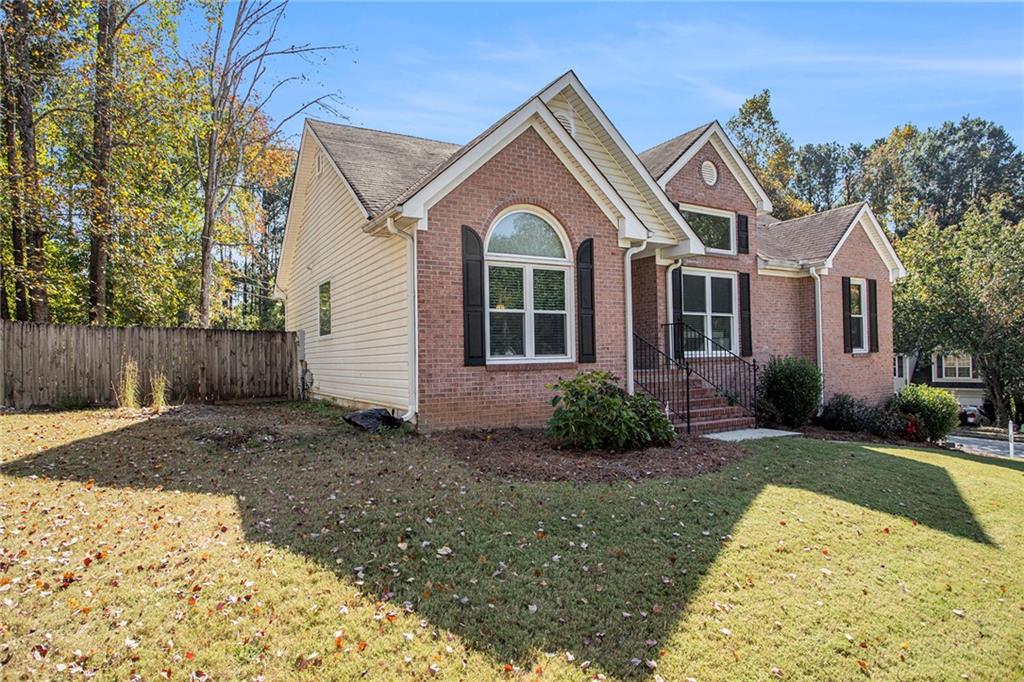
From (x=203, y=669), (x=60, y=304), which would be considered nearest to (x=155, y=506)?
(x=203, y=669)

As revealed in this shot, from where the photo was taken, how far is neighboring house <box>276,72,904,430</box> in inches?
358

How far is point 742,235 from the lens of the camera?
14.3 meters

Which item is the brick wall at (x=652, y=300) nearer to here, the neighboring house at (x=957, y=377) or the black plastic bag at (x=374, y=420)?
the black plastic bag at (x=374, y=420)

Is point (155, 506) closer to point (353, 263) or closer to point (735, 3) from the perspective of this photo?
point (353, 263)

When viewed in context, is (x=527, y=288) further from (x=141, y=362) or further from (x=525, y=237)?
(x=141, y=362)

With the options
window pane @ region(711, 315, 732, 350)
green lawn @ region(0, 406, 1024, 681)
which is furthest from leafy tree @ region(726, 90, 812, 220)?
green lawn @ region(0, 406, 1024, 681)

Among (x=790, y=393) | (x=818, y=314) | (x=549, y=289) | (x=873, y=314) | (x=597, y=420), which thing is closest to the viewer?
(x=597, y=420)

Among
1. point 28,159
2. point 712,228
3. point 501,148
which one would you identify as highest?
point 28,159

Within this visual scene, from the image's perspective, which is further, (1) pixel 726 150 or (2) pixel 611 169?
(1) pixel 726 150

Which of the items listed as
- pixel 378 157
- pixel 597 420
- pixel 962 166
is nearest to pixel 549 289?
pixel 597 420

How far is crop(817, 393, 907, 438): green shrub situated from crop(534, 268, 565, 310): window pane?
7.57 m

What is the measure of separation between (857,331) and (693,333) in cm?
608

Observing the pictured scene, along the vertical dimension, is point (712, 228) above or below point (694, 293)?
above

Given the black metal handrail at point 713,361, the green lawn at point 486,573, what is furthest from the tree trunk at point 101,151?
the black metal handrail at point 713,361
